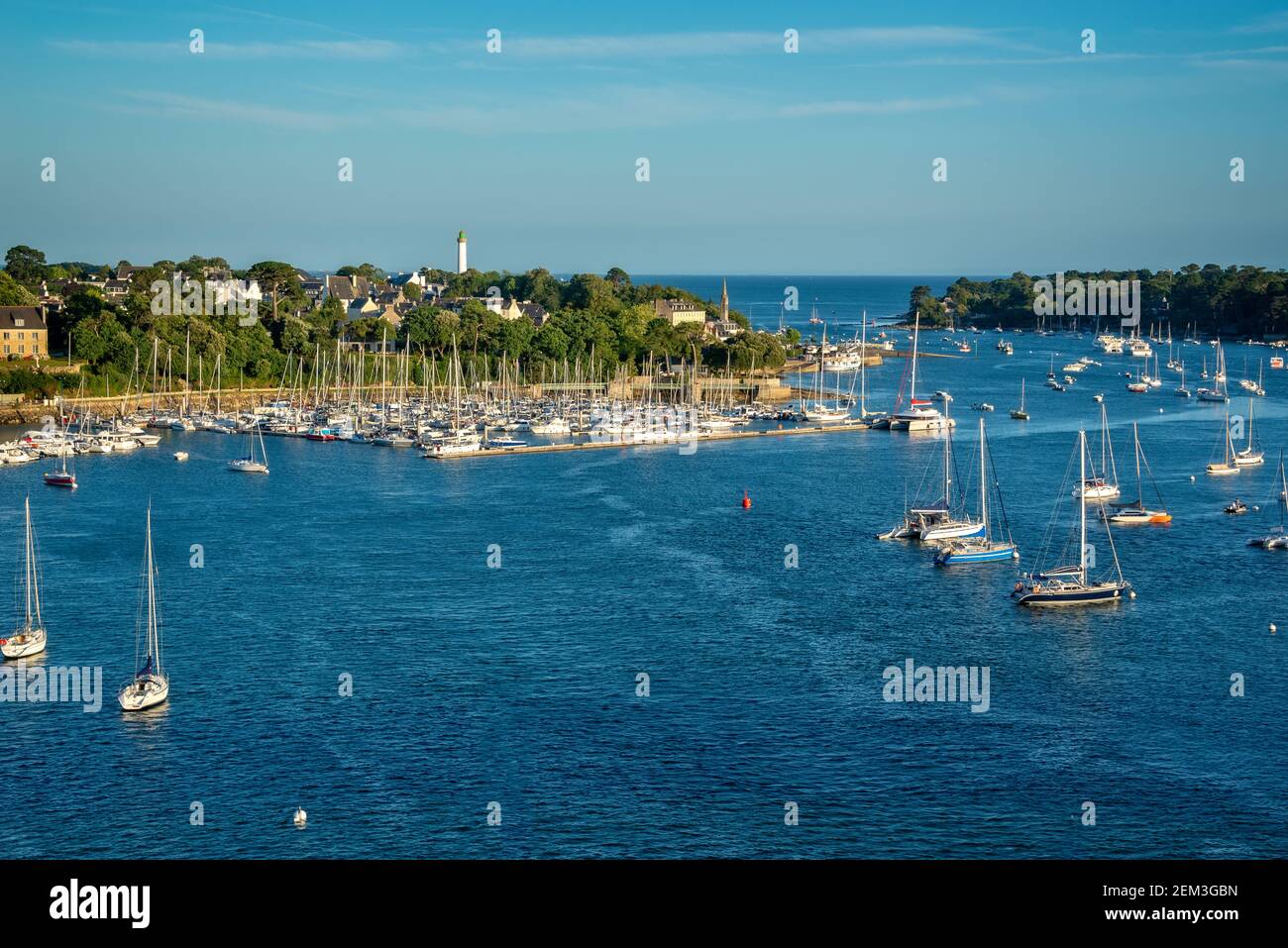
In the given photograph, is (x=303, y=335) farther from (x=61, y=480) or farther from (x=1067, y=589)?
(x=1067, y=589)

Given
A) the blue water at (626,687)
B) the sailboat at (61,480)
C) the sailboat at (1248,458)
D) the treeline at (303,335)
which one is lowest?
the blue water at (626,687)

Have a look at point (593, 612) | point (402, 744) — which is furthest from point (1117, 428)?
point (402, 744)

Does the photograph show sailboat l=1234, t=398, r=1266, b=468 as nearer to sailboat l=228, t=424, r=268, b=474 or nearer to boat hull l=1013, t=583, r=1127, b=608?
boat hull l=1013, t=583, r=1127, b=608

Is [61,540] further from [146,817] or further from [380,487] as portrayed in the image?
[146,817]

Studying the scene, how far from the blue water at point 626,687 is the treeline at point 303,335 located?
72.4 ft

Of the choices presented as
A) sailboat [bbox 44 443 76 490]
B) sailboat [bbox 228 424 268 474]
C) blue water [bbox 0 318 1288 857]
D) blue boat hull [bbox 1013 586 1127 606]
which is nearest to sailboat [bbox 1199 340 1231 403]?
blue water [bbox 0 318 1288 857]

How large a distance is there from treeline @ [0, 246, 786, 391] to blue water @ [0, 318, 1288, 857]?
72.4 feet

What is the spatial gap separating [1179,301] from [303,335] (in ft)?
277

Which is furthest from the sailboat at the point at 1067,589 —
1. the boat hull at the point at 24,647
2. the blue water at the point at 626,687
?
the boat hull at the point at 24,647

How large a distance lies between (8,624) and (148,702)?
18.0 feet

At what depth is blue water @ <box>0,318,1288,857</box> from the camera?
14.8 m

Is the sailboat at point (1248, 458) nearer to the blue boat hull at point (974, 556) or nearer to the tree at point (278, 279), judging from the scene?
the blue boat hull at point (974, 556)

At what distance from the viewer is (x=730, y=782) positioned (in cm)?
1589

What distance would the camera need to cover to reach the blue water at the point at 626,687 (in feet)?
48.5
